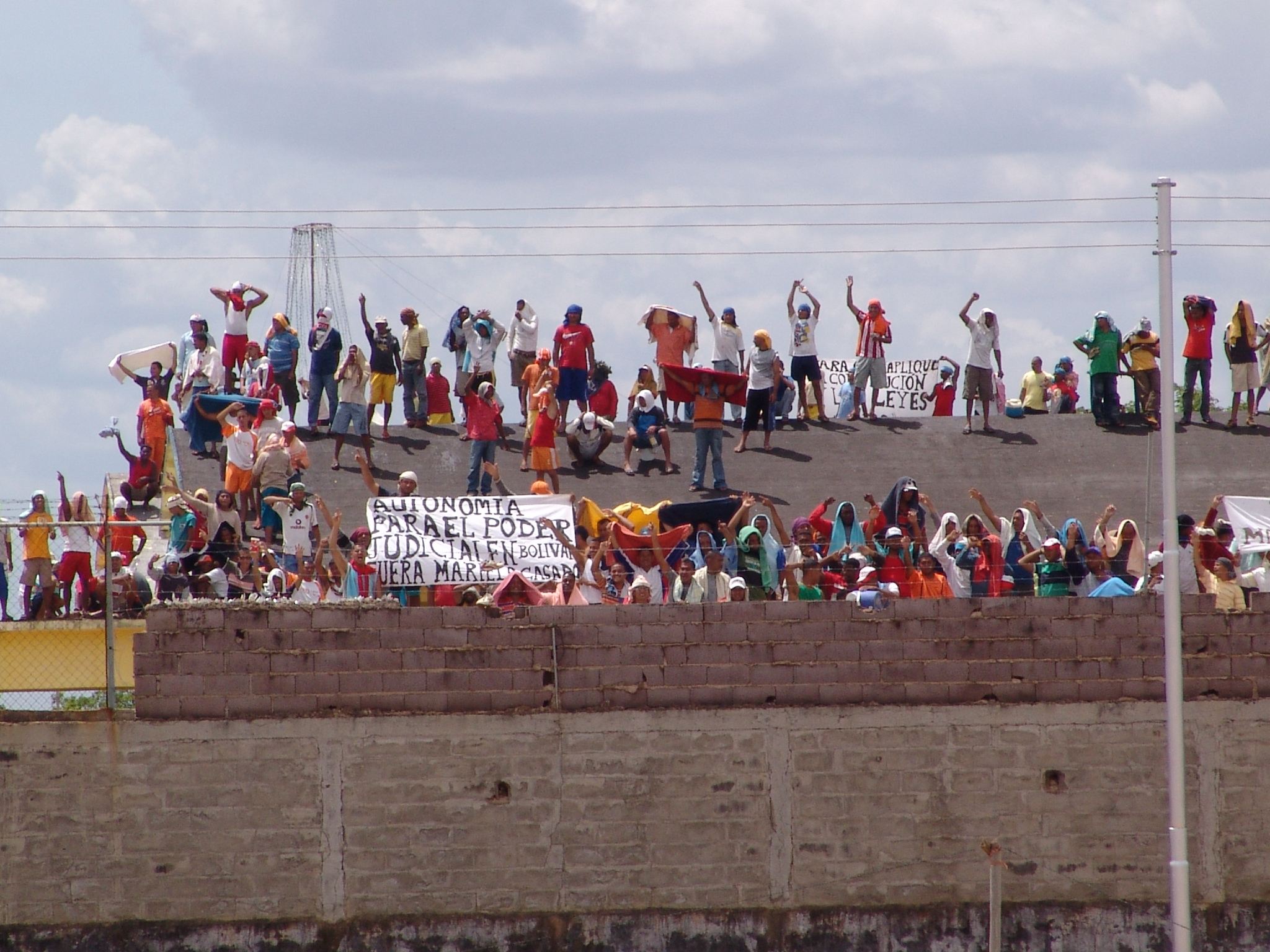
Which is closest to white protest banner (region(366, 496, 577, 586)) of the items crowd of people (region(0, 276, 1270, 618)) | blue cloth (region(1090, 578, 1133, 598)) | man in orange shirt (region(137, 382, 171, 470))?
crowd of people (region(0, 276, 1270, 618))

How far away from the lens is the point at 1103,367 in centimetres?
2283

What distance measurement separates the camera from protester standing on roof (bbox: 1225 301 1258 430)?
2284 centimetres

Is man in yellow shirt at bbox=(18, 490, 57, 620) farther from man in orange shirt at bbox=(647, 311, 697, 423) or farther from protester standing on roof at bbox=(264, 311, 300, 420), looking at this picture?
man in orange shirt at bbox=(647, 311, 697, 423)

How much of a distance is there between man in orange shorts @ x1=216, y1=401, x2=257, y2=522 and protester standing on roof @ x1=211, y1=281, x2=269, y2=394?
3.32 m

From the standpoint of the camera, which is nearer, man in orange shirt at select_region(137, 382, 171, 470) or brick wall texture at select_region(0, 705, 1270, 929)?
brick wall texture at select_region(0, 705, 1270, 929)

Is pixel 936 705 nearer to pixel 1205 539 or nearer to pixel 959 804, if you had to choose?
pixel 959 804

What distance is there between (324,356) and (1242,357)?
37.1 ft

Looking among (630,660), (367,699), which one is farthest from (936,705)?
(367,699)

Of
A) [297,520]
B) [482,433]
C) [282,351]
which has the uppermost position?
[282,351]

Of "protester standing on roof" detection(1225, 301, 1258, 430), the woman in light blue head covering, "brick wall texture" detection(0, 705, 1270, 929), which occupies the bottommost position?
"brick wall texture" detection(0, 705, 1270, 929)

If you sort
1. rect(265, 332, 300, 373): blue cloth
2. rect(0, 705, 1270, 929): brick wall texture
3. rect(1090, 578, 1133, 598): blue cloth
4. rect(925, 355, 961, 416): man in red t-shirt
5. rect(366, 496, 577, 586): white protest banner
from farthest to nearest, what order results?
rect(925, 355, 961, 416): man in red t-shirt, rect(265, 332, 300, 373): blue cloth, rect(366, 496, 577, 586): white protest banner, rect(1090, 578, 1133, 598): blue cloth, rect(0, 705, 1270, 929): brick wall texture

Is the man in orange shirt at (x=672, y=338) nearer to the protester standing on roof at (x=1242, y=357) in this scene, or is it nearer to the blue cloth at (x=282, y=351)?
the blue cloth at (x=282, y=351)

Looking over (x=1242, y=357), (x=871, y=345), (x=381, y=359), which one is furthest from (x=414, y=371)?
(x=1242, y=357)

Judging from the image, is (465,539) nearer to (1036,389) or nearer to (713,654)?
(713,654)
